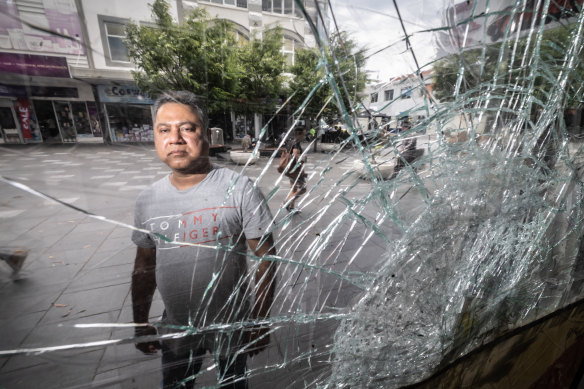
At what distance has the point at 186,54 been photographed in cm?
55

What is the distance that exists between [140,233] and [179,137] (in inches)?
11.1

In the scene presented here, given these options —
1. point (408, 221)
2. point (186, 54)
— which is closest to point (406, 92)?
point (408, 221)

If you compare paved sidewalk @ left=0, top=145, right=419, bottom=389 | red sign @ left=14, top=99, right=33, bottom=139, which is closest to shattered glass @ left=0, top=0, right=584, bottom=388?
paved sidewalk @ left=0, top=145, right=419, bottom=389

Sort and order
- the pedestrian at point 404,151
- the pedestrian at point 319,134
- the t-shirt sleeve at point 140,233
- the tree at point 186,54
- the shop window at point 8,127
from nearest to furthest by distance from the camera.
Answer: the shop window at point 8,127 → the tree at point 186,54 → the t-shirt sleeve at point 140,233 → the pedestrian at point 319,134 → the pedestrian at point 404,151

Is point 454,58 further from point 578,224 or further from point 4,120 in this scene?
point 4,120

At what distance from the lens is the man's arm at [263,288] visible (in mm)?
773

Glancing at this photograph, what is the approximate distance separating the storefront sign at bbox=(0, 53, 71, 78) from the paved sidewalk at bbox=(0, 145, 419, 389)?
149mm

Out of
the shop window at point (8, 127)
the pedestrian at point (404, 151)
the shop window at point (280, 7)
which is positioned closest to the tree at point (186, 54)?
the shop window at point (280, 7)

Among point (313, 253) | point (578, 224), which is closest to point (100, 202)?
point (313, 253)

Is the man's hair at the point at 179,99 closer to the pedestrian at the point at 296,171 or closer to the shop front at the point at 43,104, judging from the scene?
the shop front at the point at 43,104

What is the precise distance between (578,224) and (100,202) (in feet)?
6.70

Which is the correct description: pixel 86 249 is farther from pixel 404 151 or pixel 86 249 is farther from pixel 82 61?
pixel 404 151

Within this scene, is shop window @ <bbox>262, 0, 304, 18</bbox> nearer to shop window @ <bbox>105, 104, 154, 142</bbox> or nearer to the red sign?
shop window @ <bbox>105, 104, 154, 142</bbox>

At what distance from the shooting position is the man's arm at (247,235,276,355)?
77cm
